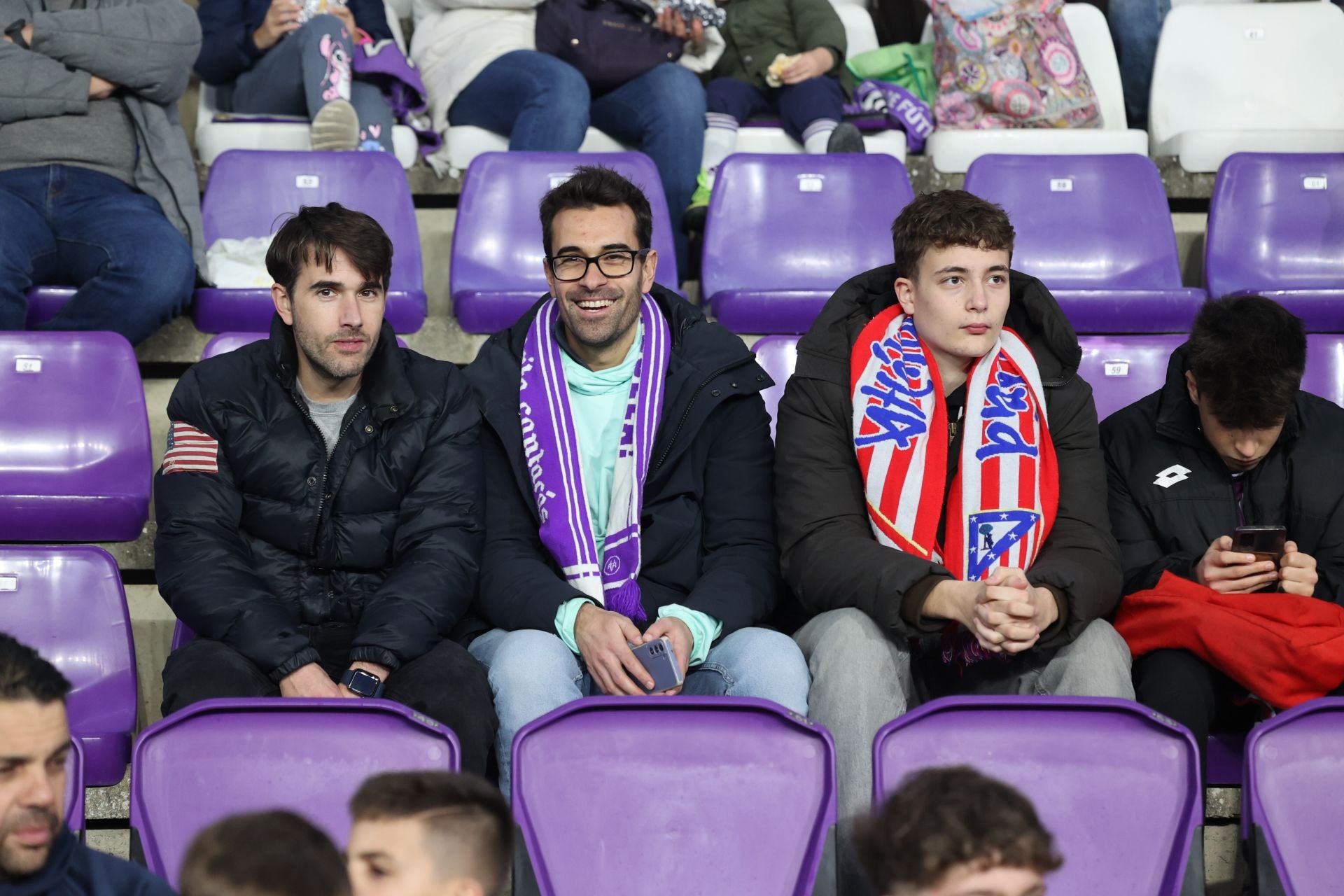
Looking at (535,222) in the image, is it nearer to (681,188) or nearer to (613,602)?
(681,188)

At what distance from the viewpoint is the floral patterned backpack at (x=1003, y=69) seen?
4.59m

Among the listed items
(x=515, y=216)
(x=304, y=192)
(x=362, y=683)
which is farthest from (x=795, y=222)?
(x=362, y=683)

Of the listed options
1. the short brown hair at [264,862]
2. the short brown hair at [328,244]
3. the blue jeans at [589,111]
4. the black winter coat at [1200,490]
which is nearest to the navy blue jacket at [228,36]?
the blue jeans at [589,111]

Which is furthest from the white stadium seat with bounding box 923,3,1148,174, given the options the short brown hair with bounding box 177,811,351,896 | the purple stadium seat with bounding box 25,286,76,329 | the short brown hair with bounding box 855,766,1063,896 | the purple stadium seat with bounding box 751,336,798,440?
the short brown hair with bounding box 177,811,351,896

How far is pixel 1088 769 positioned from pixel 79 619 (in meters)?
1.69

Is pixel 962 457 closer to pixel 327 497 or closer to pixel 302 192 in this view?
pixel 327 497

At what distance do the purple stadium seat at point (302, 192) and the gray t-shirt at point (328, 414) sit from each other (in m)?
1.13

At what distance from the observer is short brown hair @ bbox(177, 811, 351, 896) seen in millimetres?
1412

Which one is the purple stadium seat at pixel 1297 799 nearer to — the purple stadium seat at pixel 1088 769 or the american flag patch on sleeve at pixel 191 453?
the purple stadium seat at pixel 1088 769

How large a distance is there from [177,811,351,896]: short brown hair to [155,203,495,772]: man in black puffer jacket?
3.36 feet

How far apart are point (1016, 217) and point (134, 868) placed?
2.92 metres

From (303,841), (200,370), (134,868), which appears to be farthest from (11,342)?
(303,841)

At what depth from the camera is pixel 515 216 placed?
12.8ft

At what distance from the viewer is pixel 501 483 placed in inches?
110
